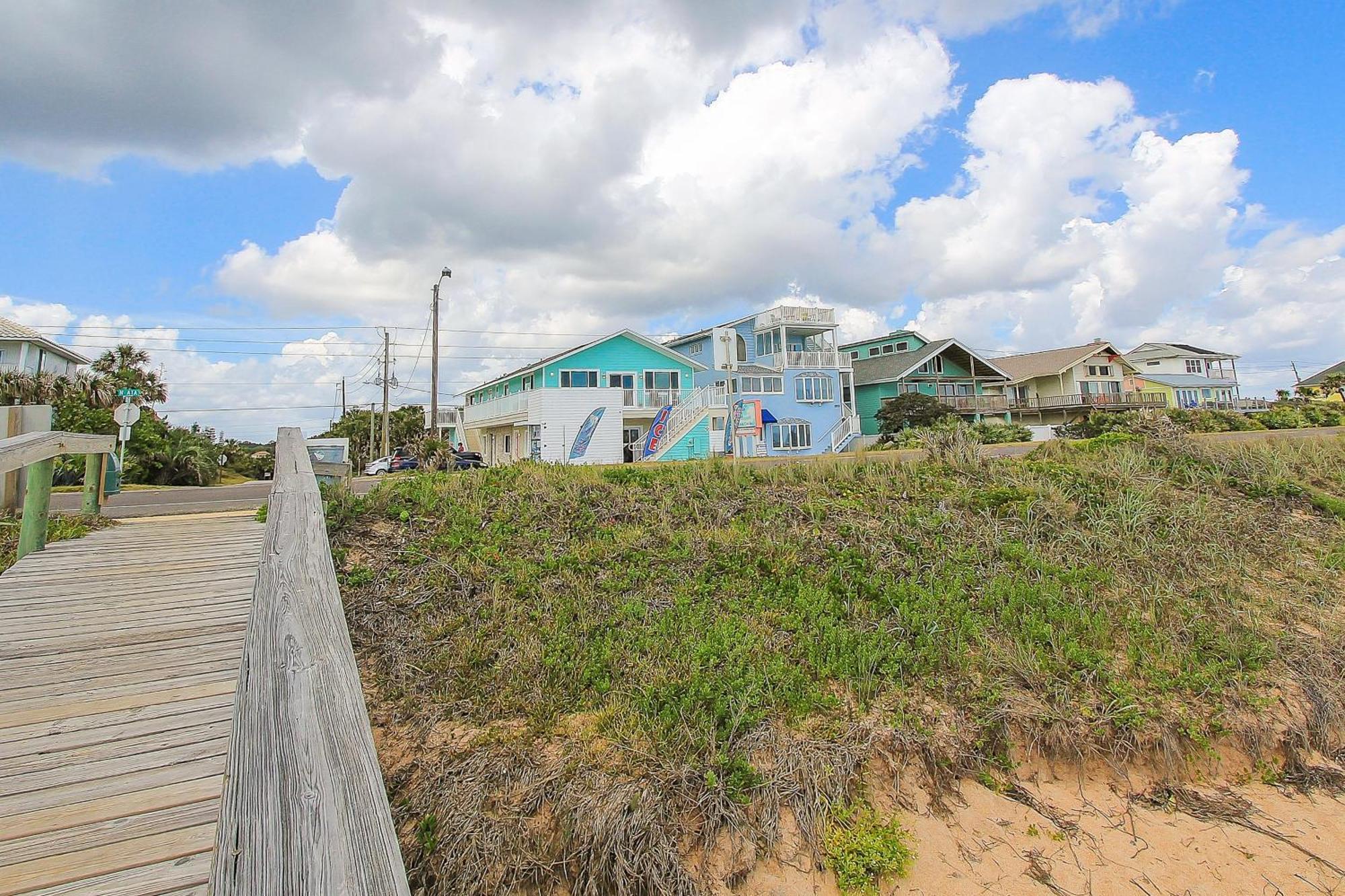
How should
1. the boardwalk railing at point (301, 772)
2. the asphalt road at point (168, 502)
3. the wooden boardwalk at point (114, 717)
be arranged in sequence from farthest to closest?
the asphalt road at point (168, 502)
the wooden boardwalk at point (114, 717)
the boardwalk railing at point (301, 772)

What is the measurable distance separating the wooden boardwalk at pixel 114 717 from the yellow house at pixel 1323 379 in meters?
53.6

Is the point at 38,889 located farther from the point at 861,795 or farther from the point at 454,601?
the point at 861,795

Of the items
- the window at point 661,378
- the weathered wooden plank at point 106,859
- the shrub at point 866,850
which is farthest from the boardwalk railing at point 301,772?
the window at point 661,378

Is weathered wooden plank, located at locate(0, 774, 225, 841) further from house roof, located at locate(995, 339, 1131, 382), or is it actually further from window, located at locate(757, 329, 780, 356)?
house roof, located at locate(995, 339, 1131, 382)

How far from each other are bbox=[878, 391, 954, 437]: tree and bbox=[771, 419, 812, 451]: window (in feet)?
15.5

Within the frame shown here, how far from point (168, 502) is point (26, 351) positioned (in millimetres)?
28074

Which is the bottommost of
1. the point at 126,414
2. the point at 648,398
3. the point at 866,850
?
the point at 866,850

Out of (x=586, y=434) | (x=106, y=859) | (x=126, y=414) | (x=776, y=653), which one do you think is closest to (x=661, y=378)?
(x=586, y=434)

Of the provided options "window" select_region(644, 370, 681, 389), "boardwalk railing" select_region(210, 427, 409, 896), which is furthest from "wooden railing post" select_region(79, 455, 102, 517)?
"window" select_region(644, 370, 681, 389)

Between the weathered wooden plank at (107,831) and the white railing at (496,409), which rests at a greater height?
the white railing at (496,409)

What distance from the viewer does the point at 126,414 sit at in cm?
1185

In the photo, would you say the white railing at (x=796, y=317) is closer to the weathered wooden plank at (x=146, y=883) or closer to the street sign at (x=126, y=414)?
the street sign at (x=126, y=414)

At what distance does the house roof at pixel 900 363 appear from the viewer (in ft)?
143

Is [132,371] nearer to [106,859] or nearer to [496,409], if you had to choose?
[496,409]
